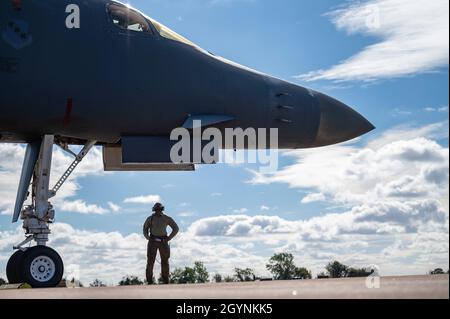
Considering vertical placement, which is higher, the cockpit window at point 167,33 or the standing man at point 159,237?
the cockpit window at point 167,33

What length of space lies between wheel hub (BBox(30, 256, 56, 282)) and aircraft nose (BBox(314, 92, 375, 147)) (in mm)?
6381

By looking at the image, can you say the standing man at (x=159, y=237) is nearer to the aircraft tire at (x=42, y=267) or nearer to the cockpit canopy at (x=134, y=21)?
the aircraft tire at (x=42, y=267)

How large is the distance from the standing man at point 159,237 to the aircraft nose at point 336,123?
12.7 feet

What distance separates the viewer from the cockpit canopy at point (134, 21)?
14.6 meters

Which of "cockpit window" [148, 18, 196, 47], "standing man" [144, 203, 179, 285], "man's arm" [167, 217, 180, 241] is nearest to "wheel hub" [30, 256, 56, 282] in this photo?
"standing man" [144, 203, 179, 285]

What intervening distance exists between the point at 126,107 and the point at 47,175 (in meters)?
2.36

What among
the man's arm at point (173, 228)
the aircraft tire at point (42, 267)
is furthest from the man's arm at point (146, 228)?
the aircraft tire at point (42, 267)

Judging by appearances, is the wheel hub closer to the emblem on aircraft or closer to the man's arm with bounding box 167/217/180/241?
the man's arm with bounding box 167/217/180/241

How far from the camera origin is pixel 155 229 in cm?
1595

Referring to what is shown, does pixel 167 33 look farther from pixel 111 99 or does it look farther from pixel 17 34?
pixel 17 34

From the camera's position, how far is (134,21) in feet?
48.8

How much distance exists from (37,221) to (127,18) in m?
4.68

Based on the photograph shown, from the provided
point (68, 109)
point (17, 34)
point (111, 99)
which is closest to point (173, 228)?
point (111, 99)
